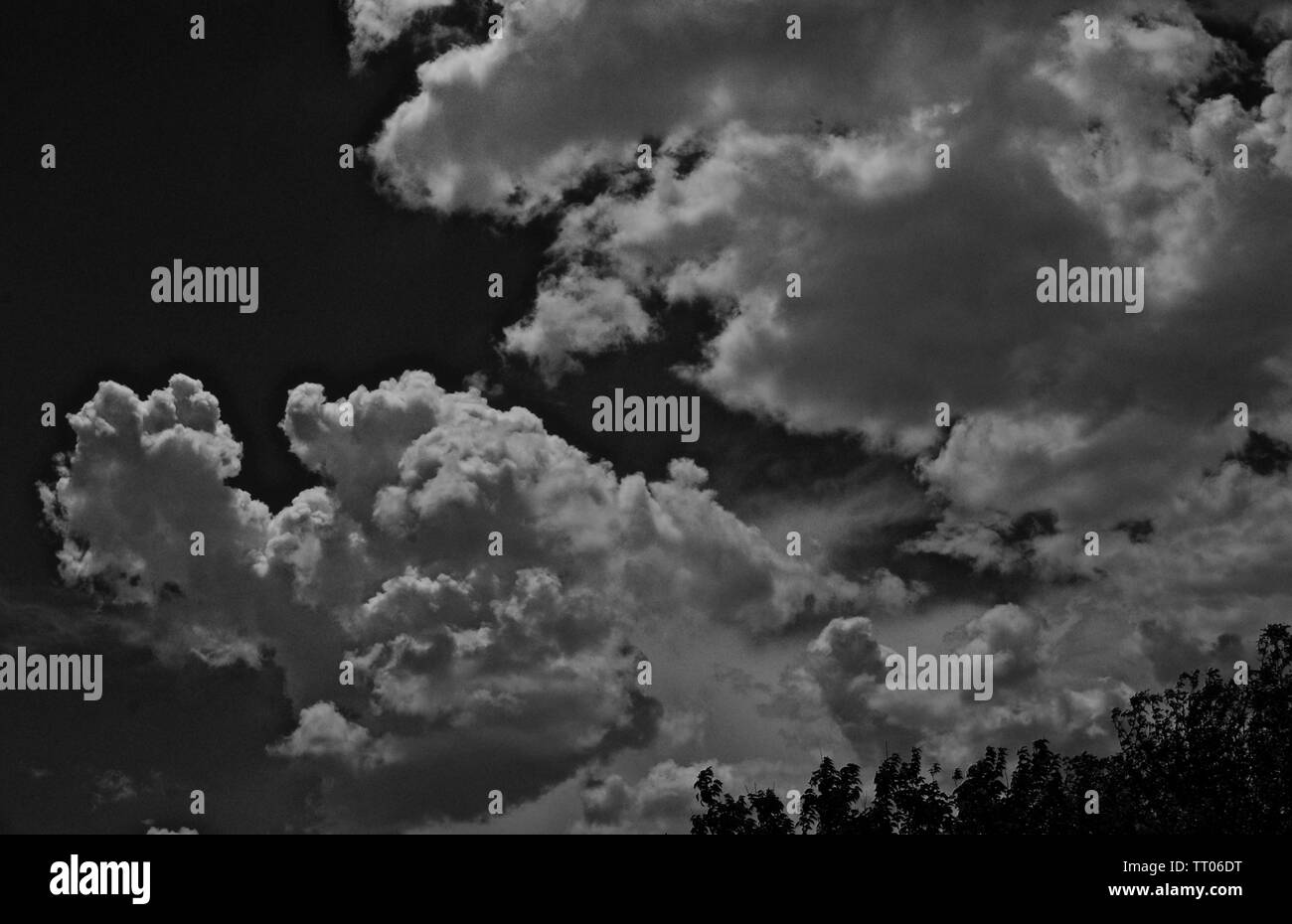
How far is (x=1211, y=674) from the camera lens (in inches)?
3017

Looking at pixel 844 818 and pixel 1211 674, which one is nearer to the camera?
pixel 1211 674

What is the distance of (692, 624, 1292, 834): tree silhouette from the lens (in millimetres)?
73062

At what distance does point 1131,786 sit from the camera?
7844 cm

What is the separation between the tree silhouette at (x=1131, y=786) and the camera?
7306cm

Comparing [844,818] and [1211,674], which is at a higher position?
[1211,674]
